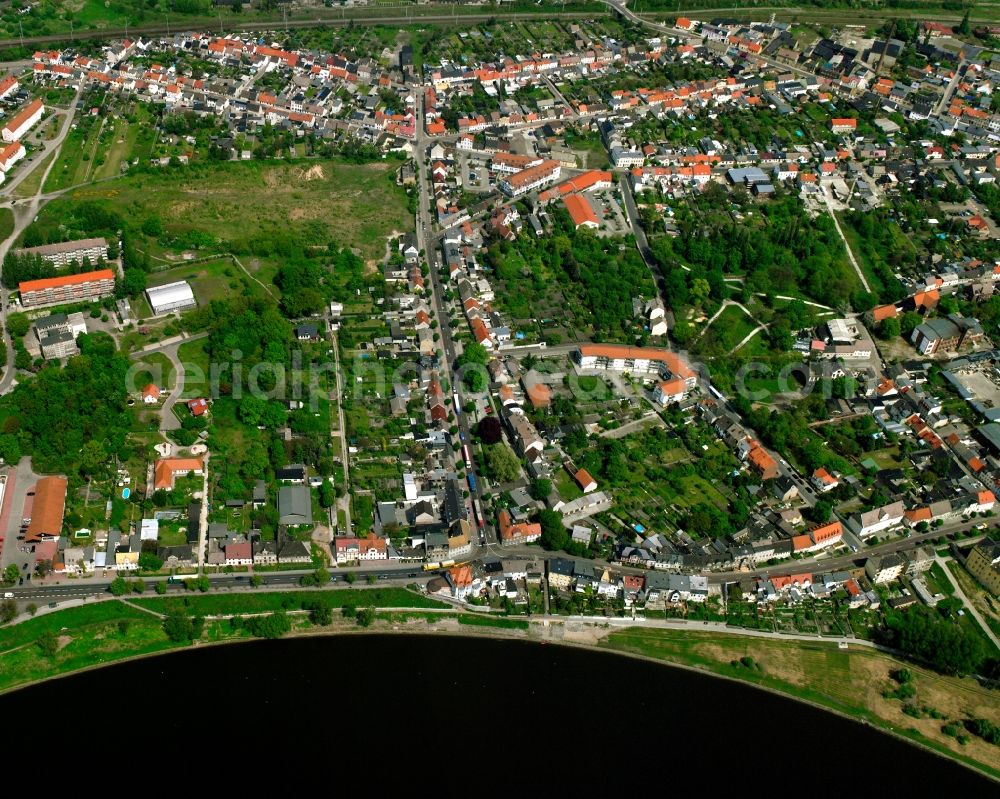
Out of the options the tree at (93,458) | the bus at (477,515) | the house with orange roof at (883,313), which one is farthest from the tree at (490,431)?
the house with orange roof at (883,313)

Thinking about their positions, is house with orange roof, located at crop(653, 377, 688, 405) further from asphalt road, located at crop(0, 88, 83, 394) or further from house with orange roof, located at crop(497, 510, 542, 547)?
asphalt road, located at crop(0, 88, 83, 394)

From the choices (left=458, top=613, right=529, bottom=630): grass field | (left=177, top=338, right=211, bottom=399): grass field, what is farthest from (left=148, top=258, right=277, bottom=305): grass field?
(left=458, top=613, right=529, bottom=630): grass field

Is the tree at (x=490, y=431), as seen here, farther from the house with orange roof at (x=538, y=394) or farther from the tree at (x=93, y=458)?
the tree at (x=93, y=458)

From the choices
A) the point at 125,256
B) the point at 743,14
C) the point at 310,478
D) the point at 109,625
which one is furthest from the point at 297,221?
the point at 743,14

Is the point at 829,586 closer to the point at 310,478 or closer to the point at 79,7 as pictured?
the point at 310,478

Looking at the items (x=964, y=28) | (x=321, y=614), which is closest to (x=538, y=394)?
(x=321, y=614)

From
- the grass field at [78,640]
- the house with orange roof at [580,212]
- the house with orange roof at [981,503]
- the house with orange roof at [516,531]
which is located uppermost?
the house with orange roof at [580,212]
